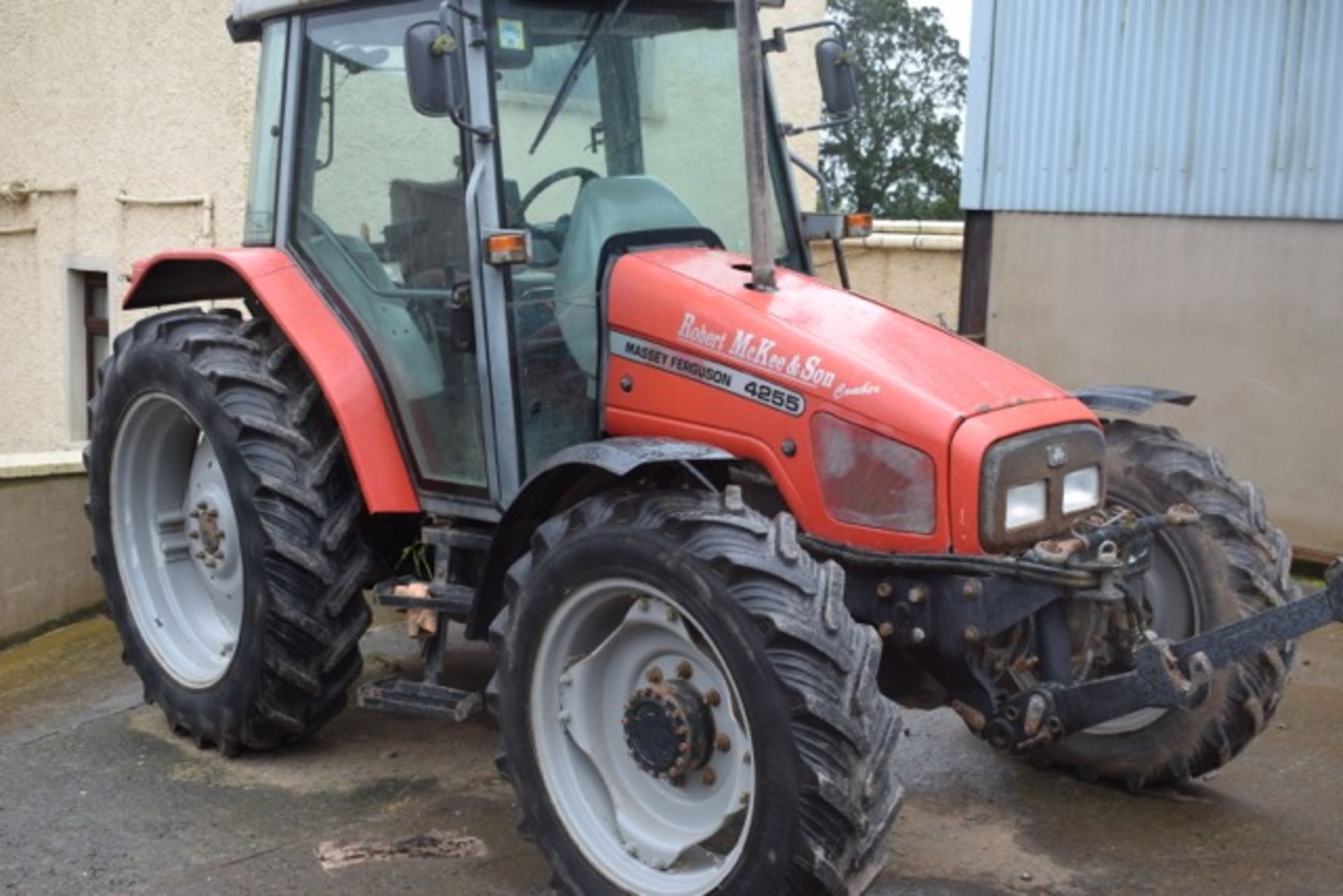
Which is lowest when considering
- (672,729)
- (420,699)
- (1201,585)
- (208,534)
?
(420,699)

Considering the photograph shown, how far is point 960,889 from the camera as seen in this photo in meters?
4.59

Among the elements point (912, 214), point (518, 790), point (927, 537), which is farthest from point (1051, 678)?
point (912, 214)

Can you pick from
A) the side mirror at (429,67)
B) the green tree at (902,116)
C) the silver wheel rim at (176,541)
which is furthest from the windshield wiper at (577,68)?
the green tree at (902,116)

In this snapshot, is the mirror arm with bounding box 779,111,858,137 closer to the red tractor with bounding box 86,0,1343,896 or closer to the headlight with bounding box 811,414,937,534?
the red tractor with bounding box 86,0,1343,896

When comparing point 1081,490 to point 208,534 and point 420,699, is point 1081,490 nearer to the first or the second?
point 420,699

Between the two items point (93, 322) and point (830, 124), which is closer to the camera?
point (830, 124)

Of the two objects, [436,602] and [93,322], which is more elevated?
[93,322]

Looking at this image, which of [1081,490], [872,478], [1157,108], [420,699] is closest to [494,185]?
[872,478]

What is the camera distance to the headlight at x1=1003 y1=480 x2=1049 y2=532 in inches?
171

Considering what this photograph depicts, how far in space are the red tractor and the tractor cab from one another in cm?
1

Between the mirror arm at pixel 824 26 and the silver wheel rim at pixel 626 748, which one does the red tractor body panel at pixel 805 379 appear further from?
the mirror arm at pixel 824 26

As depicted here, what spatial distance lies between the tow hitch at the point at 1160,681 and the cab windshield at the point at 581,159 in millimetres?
1514

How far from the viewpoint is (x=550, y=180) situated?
16.4 feet

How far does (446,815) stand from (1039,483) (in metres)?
2.02
